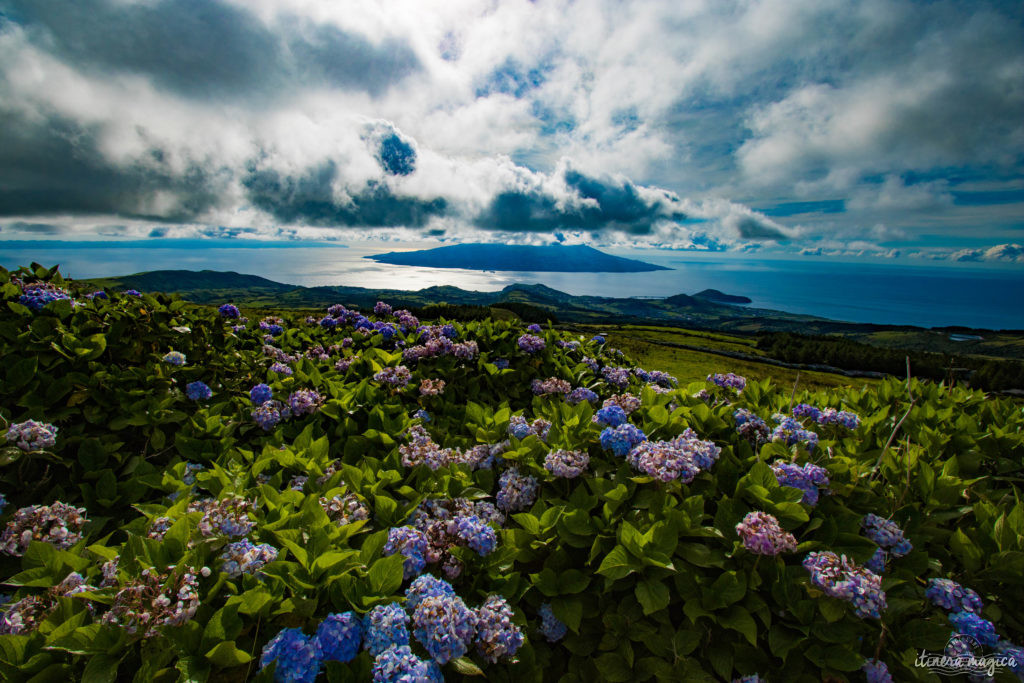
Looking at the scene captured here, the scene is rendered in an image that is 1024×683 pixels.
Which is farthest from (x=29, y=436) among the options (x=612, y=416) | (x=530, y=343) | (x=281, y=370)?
(x=530, y=343)

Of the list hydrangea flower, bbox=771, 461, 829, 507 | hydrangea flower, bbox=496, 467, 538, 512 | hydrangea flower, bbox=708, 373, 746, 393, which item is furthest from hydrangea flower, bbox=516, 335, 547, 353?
hydrangea flower, bbox=771, 461, 829, 507

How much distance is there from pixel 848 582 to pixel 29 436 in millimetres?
5965

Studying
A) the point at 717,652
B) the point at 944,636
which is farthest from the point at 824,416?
the point at 717,652

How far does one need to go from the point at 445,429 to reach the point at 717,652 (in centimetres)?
314

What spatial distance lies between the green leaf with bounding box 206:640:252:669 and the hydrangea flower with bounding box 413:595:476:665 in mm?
759

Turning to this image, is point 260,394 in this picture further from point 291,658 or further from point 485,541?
point 291,658

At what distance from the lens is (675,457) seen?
3.05 meters

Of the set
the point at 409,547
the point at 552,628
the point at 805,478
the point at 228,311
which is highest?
the point at 228,311

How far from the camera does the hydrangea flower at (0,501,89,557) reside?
2824 mm

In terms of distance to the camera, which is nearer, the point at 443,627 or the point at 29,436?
the point at 443,627

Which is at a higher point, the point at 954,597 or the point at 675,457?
the point at 675,457

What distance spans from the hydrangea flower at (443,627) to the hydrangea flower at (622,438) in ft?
5.56

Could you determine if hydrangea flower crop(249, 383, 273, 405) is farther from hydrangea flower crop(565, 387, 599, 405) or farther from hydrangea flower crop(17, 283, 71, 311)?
hydrangea flower crop(565, 387, 599, 405)

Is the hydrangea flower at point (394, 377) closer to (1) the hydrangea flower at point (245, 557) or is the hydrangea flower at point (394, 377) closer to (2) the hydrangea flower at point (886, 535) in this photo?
(1) the hydrangea flower at point (245, 557)
